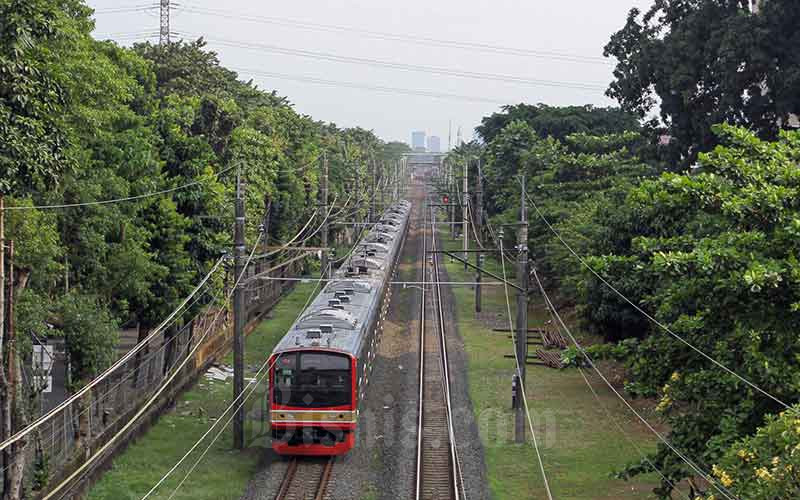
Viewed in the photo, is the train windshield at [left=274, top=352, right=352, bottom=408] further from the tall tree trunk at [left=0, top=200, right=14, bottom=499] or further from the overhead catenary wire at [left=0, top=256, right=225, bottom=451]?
the tall tree trunk at [left=0, top=200, right=14, bottom=499]

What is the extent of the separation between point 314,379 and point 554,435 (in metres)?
7.07

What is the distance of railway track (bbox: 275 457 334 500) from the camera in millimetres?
17625

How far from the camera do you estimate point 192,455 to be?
20.4m

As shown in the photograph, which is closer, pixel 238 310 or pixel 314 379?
pixel 314 379

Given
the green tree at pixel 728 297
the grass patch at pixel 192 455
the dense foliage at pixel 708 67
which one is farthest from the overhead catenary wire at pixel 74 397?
the dense foliage at pixel 708 67

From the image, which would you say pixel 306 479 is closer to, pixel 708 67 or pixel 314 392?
pixel 314 392

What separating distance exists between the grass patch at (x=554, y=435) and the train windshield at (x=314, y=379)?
3823 mm

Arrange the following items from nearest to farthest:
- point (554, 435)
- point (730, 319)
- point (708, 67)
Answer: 1. point (730, 319)
2. point (554, 435)
3. point (708, 67)

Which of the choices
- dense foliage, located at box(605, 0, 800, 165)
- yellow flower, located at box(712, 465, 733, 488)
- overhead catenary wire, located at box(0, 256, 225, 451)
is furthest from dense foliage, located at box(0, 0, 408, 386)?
dense foliage, located at box(605, 0, 800, 165)

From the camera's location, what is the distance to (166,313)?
24.0 m

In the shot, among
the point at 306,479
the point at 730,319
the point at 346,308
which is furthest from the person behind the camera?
the point at 346,308

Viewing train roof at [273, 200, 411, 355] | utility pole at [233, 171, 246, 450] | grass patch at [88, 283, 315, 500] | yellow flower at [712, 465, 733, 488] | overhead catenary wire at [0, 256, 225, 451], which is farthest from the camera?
utility pole at [233, 171, 246, 450]

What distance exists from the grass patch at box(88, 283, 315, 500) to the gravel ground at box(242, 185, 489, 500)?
0.63 meters

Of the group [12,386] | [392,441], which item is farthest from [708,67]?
[12,386]
